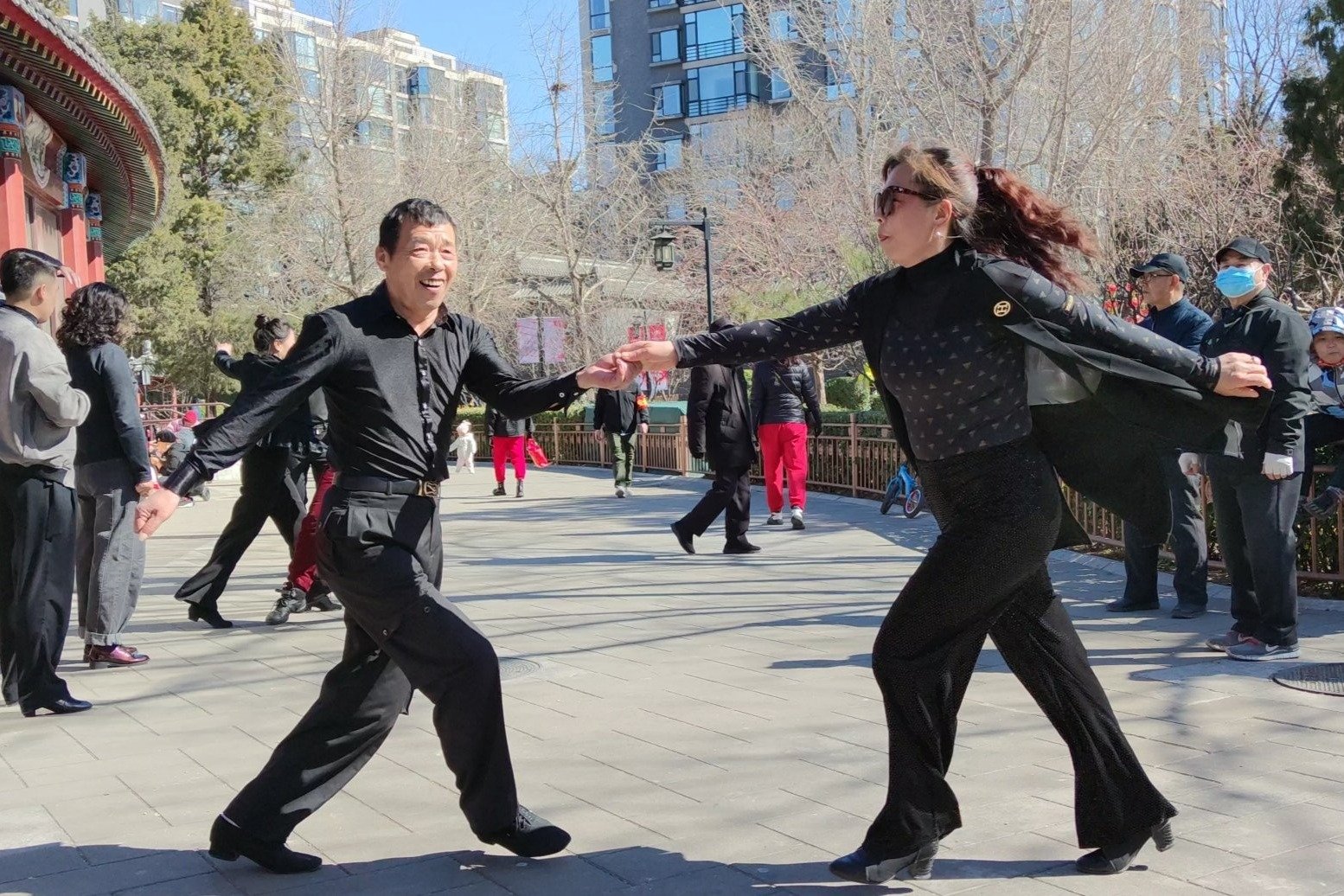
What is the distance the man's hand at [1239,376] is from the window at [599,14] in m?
74.0

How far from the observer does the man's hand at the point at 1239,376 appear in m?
3.59

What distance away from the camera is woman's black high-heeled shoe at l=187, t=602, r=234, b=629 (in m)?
8.36

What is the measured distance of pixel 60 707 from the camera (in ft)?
19.5

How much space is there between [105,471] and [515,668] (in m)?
2.24

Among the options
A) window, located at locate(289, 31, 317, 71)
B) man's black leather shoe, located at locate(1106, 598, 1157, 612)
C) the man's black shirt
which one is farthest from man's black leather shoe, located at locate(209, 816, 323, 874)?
window, located at locate(289, 31, 317, 71)

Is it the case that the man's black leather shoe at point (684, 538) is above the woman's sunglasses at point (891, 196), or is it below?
below

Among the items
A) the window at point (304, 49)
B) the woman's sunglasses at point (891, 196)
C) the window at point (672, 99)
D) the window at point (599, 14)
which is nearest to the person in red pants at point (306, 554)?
the woman's sunglasses at point (891, 196)

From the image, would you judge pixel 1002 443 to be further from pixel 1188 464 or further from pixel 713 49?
pixel 713 49

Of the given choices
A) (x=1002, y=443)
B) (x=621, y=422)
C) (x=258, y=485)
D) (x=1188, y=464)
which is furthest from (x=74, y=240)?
(x=1002, y=443)

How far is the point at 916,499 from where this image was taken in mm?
14016

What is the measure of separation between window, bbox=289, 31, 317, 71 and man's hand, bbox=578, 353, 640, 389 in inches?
1242

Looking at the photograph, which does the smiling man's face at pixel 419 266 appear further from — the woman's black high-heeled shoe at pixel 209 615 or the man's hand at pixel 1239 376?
the woman's black high-heeled shoe at pixel 209 615

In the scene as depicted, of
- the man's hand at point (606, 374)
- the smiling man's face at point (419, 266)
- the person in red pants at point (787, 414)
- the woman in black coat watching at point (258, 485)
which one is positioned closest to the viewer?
the smiling man's face at point (419, 266)

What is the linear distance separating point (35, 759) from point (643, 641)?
123 inches
